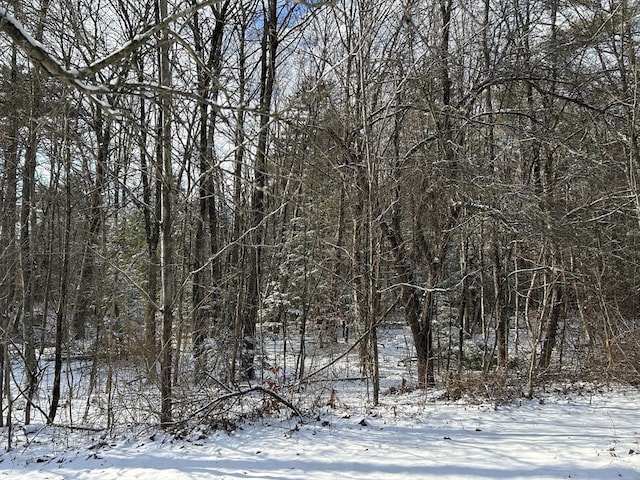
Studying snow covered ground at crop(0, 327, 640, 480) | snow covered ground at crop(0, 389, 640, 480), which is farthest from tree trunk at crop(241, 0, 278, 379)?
snow covered ground at crop(0, 389, 640, 480)

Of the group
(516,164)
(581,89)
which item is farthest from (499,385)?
(581,89)

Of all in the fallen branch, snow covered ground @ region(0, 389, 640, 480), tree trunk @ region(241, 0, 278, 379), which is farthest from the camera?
tree trunk @ region(241, 0, 278, 379)

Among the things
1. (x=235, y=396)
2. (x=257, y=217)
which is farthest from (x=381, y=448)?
(x=257, y=217)

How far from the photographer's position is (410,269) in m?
8.58

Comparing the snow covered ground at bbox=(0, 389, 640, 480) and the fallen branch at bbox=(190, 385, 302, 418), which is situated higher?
the fallen branch at bbox=(190, 385, 302, 418)

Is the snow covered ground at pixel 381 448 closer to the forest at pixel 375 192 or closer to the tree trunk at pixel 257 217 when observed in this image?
the forest at pixel 375 192

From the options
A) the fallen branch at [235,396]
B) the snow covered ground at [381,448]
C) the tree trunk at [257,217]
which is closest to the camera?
the snow covered ground at [381,448]

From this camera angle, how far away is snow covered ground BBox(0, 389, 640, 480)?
4.25m

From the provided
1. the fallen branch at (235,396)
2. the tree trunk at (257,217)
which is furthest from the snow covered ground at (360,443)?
the tree trunk at (257,217)

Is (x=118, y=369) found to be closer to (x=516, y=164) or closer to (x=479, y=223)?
(x=479, y=223)

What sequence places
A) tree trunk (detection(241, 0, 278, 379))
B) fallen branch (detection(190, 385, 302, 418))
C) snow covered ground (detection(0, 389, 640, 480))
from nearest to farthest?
snow covered ground (detection(0, 389, 640, 480)) → fallen branch (detection(190, 385, 302, 418)) → tree trunk (detection(241, 0, 278, 379))

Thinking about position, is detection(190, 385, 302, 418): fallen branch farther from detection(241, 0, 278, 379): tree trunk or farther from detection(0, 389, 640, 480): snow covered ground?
detection(241, 0, 278, 379): tree trunk

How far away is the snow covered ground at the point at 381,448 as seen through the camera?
425 centimetres

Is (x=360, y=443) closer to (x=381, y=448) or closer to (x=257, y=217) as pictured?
(x=381, y=448)
